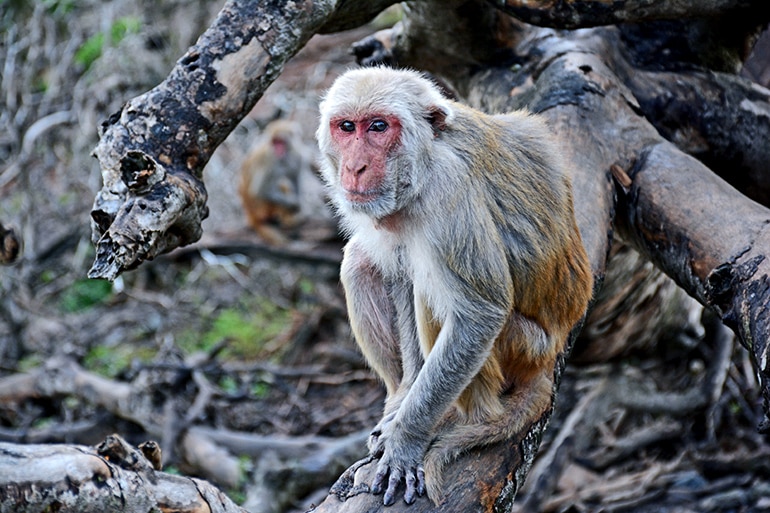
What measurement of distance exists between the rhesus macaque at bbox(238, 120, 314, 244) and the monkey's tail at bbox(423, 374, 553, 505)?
22.8 ft

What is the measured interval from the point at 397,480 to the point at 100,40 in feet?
37.8

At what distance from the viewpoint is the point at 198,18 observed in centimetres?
1181

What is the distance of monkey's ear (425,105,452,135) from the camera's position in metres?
3.31

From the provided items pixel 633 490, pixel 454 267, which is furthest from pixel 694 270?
pixel 633 490

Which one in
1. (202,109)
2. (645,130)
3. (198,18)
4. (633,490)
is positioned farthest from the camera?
(198,18)

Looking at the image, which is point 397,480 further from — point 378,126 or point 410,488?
point 378,126

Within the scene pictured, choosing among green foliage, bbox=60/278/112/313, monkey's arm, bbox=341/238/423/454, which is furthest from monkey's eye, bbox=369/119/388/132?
green foliage, bbox=60/278/112/313

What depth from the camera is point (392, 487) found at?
124 inches

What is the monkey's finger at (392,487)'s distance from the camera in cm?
312

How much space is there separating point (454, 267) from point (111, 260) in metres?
1.32

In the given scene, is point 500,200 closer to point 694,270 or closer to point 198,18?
point 694,270

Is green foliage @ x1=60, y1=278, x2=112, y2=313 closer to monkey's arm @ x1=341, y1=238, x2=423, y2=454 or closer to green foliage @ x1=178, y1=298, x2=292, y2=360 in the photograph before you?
green foliage @ x1=178, y1=298, x2=292, y2=360

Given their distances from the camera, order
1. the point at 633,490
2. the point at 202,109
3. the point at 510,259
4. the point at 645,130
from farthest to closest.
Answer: the point at 633,490 < the point at 645,130 < the point at 202,109 < the point at 510,259

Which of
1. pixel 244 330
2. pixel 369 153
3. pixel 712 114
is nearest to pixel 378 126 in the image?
pixel 369 153
